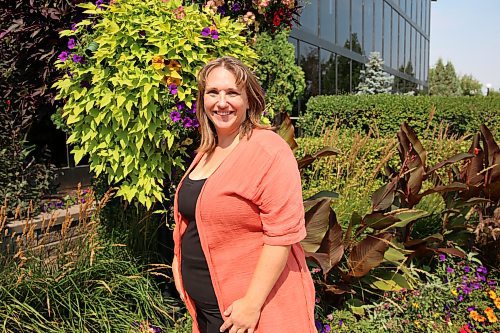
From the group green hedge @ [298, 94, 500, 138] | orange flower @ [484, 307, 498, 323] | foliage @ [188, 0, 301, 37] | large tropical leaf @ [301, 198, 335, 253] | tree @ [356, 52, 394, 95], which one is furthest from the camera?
tree @ [356, 52, 394, 95]

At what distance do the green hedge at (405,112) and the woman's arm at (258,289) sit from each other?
7.58 m

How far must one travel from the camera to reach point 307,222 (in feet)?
10.6

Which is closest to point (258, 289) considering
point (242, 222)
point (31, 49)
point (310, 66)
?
point (242, 222)

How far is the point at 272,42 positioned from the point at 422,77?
29982 mm

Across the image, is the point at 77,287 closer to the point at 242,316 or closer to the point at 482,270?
the point at 242,316

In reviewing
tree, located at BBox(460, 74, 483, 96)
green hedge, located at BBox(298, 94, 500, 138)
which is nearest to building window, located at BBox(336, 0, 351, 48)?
green hedge, located at BBox(298, 94, 500, 138)

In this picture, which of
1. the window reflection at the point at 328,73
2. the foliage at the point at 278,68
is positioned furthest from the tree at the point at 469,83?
the foliage at the point at 278,68

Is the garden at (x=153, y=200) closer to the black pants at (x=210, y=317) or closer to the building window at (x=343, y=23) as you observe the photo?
the black pants at (x=210, y=317)

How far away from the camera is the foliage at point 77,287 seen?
Result: 273cm

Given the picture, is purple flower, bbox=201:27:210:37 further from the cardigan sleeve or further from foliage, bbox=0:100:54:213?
foliage, bbox=0:100:54:213

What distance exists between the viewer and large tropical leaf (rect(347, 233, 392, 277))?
3273mm

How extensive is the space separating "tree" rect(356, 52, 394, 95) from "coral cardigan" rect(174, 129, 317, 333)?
15913mm

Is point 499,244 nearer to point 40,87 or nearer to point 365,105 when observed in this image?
point 40,87

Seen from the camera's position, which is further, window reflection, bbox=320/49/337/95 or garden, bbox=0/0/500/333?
window reflection, bbox=320/49/337/95
